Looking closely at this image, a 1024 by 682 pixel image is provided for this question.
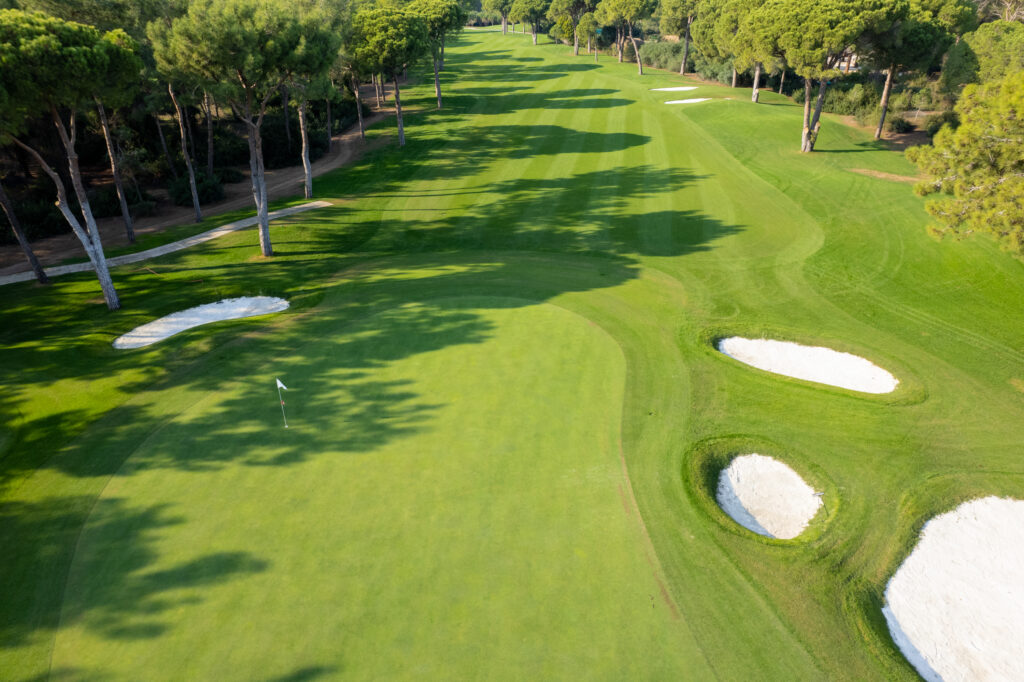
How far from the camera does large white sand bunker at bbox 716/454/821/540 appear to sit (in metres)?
12.9

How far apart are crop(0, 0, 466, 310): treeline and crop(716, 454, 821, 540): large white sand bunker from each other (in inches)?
968

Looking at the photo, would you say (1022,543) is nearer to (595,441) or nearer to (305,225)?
(595,441)

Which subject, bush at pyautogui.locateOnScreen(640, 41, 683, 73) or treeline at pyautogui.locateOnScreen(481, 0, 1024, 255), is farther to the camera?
bush at pyautogui.locateOnScreen(640, 41, 683, 73)

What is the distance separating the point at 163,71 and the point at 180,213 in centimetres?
1099

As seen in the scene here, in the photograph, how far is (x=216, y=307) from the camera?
2331 cm

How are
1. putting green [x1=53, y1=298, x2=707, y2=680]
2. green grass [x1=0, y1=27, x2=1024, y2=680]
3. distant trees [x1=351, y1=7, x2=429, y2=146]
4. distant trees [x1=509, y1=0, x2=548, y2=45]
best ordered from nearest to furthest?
putting green [x1=53, y1=298, x2=707, y2=680], green grass [x1=0, y1=27, x2=1024, y2=680], distant trees [x1=351, y1=7, x2=429, y2=146], distant trees [x1=509, y1=0, x2=548, y2=45]

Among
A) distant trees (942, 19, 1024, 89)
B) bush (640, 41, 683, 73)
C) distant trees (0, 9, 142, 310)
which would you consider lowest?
distant trees (0, 9, 142, 310)

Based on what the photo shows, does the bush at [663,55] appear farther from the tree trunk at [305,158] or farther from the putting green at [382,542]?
the putting green at [382,542]

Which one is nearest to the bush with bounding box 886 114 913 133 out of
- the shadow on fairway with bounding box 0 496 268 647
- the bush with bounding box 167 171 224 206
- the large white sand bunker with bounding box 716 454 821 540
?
the large white sand bunker with bounding box 716 454 821 540

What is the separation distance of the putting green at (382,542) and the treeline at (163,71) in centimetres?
1342

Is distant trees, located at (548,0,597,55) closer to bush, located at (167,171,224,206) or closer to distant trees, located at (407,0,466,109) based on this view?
distant trees, located at (407,0,466,109)

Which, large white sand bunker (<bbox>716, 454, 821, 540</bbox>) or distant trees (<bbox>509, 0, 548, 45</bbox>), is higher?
distant trees (<bbox>509, 0, 548, 45</bbox>)

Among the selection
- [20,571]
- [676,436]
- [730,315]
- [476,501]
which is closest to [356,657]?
[476,501]

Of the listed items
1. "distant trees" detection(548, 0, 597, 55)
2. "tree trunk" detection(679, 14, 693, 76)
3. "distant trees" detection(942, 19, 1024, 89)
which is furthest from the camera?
"distant trees" detection(548, 0, 597, 55)
